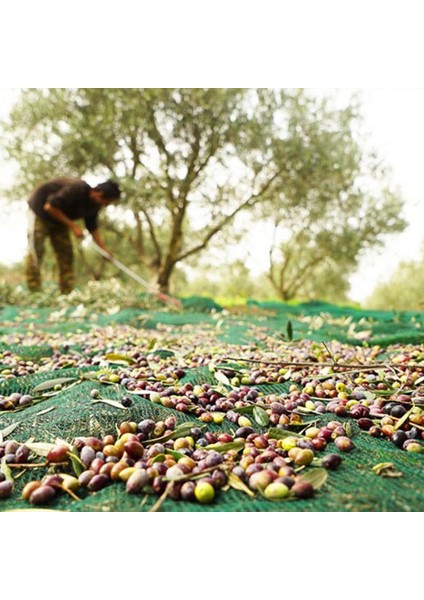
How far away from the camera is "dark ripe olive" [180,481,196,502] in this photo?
3.19 ft

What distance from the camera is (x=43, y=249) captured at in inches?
171

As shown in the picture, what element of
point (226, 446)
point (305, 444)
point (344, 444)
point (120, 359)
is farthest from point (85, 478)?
point (120, 359)

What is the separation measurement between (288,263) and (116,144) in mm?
3330

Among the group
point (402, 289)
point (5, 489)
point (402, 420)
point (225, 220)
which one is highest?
point (225, 220)

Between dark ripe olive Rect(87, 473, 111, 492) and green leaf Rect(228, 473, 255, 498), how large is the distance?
0.30 meters

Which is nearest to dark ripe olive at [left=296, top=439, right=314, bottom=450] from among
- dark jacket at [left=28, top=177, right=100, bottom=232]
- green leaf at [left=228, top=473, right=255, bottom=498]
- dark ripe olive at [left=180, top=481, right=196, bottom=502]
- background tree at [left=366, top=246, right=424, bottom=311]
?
green leaf at [left=228, top=473, right=255, bottom=498]

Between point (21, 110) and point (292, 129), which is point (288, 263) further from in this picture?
point (21, 110)

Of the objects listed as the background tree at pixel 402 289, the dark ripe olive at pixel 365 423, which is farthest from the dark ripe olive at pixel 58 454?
the background tree at pixel 402 289

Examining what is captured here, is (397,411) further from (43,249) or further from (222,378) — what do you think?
(43,249)

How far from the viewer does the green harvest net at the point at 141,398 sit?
0.98 meters

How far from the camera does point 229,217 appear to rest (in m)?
5.37

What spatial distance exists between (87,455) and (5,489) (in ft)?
0.66

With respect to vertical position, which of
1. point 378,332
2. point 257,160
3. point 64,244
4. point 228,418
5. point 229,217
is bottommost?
point 228,418
